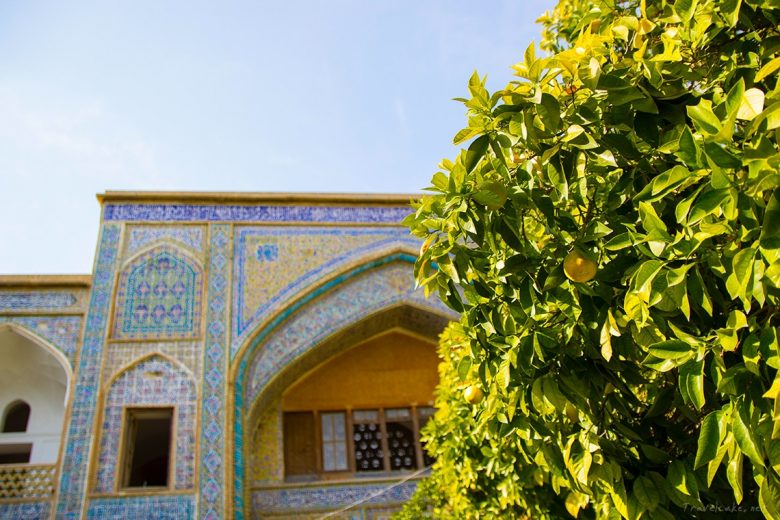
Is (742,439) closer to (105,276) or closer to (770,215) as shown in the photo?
(770,215)

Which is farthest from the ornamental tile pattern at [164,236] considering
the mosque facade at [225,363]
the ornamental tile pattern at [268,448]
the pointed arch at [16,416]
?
the pointed arch at [16,416]

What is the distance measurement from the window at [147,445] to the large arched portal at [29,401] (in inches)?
36.2

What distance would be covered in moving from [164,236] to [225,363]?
5.52 feet

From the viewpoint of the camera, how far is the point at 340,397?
8453mm

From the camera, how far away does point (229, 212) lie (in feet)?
26.7

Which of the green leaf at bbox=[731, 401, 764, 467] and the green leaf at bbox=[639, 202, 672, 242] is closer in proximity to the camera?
the green leaf at bbox=[731, 401, 764, 467]

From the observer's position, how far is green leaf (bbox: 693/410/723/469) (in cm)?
131

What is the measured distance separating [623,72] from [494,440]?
2.06 m

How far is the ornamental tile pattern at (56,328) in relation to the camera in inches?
280

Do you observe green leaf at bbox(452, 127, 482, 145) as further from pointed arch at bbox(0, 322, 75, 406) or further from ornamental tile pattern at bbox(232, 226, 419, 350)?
pointed arch at bbox(0, 322, 75, 406)

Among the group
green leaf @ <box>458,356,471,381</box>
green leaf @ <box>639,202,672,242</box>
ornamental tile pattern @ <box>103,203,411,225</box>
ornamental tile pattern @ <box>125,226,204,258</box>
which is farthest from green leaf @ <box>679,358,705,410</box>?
ornamental tile pattern @ <box>103,203,411,225</box>

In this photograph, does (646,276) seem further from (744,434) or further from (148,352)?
(148,352)

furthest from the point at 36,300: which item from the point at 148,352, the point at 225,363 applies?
the point at 225,363

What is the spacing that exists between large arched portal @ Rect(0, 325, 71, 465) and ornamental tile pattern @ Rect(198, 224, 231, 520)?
1711 mm
